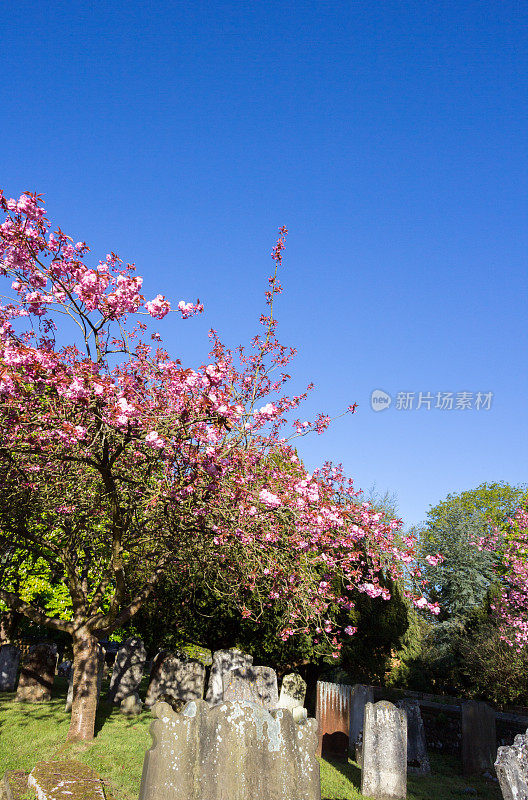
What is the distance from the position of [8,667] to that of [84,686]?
240 inches

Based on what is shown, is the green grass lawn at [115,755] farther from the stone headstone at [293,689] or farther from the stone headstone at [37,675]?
the stone headstone at [293,689]

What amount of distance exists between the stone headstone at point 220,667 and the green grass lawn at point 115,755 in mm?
1607

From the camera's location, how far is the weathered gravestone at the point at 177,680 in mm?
12594

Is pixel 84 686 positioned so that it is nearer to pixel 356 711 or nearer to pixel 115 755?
pixel 115 755

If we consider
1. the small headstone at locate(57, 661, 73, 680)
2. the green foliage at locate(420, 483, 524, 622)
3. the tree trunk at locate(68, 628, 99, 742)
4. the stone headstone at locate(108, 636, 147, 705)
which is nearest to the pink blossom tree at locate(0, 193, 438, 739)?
the tree trunk at locate(68, 628, 99, 742)

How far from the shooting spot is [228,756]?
4125mm

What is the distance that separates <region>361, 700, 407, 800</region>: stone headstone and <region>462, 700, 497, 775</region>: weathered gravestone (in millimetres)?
3124

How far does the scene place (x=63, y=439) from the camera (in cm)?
747

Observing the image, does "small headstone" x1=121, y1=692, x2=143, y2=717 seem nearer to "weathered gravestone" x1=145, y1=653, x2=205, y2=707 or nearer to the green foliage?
"weathered gravestone" x1=145, y1=653, x2=205, y2=707

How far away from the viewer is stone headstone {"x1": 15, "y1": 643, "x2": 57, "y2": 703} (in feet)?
41.2

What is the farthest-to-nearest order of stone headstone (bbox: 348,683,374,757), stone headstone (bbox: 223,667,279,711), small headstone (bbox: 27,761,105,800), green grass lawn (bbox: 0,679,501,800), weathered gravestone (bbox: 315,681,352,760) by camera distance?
stone headstone (bbox: 348,683,374,757) → weathered gravestone (bbox: 315,681,352,760) → stone headstone (bbox: 223,667,279,711) → green grass lawn (bbox: 0,679,501,800) → small headstone (bbox: 27,761,105,800)

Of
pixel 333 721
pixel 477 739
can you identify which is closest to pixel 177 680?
pixel 333 721

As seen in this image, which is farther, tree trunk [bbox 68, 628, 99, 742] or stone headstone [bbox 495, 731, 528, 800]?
tree trunk [bbox 68, 628, 99, 742]

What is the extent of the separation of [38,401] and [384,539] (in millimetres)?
6506
